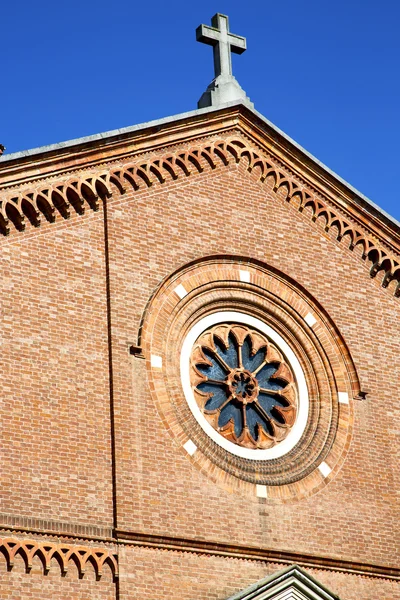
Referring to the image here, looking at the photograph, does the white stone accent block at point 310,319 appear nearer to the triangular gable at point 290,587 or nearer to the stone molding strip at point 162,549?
the stone molding strip at point 162,549

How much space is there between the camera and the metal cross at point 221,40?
22781mm

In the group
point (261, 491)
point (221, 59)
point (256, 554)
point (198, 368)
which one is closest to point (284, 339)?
point (198, 368)

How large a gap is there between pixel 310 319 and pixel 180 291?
2.58 m

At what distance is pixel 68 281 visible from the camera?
18.8m

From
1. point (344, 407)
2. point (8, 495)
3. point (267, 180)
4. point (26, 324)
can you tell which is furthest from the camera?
point (267, 180)

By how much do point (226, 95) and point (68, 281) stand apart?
5567 mm

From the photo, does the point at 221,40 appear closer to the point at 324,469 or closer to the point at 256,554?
the point at 324,469

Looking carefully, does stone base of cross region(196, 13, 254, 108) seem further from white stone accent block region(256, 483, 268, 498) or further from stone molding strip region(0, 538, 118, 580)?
stone molding strip region(0, 538, 118, 580)

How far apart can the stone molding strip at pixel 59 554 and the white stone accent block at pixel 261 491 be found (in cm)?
285

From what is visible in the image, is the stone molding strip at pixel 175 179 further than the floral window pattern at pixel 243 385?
No

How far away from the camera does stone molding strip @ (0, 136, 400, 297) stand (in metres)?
18.8

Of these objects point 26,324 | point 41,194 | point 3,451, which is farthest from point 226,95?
point 3,451

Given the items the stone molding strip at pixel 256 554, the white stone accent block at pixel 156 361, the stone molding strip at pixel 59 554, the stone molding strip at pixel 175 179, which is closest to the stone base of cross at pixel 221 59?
the stone molding strip at pixel 175 179

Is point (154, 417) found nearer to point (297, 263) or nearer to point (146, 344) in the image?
point (146, 344)
